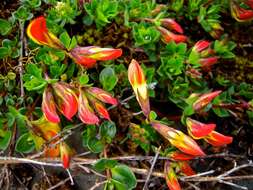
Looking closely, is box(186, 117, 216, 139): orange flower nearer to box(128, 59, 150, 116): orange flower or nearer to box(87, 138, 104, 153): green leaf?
box(128, 59, 150, 116): orange flower

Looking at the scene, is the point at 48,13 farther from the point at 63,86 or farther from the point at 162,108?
the point at 162,108

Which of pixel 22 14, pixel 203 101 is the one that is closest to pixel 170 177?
pixel 203 101

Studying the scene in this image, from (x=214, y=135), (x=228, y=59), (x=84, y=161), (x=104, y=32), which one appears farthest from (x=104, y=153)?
(x=228, y=59)

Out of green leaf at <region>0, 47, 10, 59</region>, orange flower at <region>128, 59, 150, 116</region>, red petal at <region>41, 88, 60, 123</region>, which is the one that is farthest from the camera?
green leaf at <region>0, 47, 10, 59</region>

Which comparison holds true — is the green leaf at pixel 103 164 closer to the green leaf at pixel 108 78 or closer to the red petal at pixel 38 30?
the green leaf at pixel 108 78

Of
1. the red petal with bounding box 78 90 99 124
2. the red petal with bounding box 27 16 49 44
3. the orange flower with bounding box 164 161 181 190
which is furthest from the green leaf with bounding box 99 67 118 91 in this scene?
the orange flower with bounding box 164 161 181 190

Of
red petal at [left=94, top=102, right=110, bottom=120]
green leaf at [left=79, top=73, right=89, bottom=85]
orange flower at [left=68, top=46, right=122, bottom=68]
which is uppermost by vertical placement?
orange flower at [left=68, top=46, right=122, bottom=68]

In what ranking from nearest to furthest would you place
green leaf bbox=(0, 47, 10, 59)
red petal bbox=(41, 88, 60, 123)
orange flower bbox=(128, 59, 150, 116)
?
red petal bbox=(41, 88, 60, 123) < orange flower bbox=(128, 59, 150, 116) < green leaf bbox=(0, 47, 10, 59)
